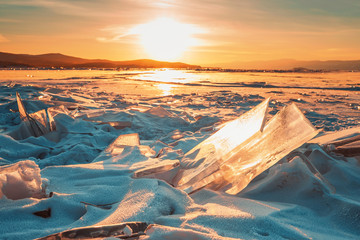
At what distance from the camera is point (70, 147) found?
277 centimetres

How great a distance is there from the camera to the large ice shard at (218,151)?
4.62ft

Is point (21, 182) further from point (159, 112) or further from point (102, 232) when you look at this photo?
point (159, 112)

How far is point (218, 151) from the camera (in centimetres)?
161

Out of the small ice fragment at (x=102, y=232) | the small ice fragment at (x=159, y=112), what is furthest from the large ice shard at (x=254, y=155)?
the small ice fragment at (x=159, y=112)

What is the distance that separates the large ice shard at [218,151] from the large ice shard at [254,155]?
0.01 m

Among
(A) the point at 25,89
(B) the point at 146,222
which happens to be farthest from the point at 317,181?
(A) the point at 25,89

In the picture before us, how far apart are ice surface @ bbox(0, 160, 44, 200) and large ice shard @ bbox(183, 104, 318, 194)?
753mm

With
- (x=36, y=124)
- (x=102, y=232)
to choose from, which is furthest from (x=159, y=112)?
(x=102, y=232)

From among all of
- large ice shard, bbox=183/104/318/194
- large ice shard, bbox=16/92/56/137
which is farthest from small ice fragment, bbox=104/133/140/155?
large ice shard, bbox=183/104/318/194

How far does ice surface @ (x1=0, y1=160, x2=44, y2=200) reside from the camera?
4.13 feet

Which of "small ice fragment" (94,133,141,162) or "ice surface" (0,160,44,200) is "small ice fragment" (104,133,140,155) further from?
"ice surface" (0,160,44,200)

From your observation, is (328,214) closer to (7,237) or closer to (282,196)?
(282,196)

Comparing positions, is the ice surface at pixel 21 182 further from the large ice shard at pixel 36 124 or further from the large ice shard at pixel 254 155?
the large ice shard at pixel 36 124

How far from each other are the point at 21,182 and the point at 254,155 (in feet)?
3.81
